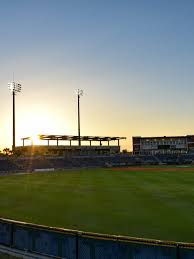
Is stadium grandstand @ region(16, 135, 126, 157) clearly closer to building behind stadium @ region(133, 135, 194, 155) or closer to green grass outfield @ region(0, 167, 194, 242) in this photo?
building behind stadium @ region(133, 135, 194, 155)

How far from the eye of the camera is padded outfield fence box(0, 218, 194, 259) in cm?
1144

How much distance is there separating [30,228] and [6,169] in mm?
70595

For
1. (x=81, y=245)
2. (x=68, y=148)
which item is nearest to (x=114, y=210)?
(x=81, y=245)

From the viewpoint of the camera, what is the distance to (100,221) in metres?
23.0

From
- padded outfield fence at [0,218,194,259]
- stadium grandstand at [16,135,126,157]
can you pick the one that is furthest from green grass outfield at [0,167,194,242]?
stadium grandstand at [16,135,126,157]

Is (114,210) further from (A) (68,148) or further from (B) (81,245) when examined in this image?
(A) (68,148)

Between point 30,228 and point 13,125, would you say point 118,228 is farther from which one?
point 13,125

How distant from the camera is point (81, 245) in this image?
42.7ft

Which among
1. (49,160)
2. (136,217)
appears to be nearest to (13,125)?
(49,160)

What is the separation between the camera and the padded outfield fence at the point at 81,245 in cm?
1144

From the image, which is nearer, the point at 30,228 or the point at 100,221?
the point at 30,228

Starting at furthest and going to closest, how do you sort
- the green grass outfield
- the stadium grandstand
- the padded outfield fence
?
the stadium grandstand, the green grass outfield, the padded outfield fence

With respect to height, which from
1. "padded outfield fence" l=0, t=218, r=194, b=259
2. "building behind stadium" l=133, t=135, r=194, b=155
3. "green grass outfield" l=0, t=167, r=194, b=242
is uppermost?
"building behind stadium" l=133, t=135, r=194, b=155

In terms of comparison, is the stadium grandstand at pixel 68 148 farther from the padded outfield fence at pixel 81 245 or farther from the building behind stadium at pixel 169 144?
the padded outfield fence at pixel 81 245
